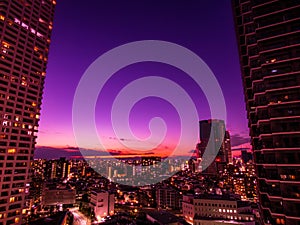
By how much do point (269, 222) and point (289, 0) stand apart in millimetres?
33587

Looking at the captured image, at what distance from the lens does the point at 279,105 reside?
2756 cm

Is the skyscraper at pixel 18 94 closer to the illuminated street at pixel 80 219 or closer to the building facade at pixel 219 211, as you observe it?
the illuminated street at pixel 80 219

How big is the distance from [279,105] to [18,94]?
56.0 m

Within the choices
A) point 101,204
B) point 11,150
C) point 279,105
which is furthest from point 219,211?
point 11,150

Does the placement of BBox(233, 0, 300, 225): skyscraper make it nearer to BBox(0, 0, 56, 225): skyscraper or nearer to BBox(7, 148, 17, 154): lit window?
BBox(0, 0, 56, 225): skyscraper

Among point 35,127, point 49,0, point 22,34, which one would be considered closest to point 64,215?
point 35,127

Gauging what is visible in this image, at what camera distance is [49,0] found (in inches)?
2362

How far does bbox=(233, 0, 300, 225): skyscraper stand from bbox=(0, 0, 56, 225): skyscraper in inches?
2054

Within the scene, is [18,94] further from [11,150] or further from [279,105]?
[279,105]

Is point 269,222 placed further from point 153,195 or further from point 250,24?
point 153,195

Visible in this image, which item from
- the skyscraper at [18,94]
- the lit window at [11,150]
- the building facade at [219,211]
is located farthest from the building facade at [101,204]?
the lit window at [11,150]

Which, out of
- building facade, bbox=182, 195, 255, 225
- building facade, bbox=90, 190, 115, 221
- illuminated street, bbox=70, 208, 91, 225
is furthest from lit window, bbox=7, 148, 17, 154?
building facade, bbox=182, 195, 255, 225

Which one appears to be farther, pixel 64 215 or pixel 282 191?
pixel 64 215

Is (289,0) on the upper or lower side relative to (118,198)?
upper
